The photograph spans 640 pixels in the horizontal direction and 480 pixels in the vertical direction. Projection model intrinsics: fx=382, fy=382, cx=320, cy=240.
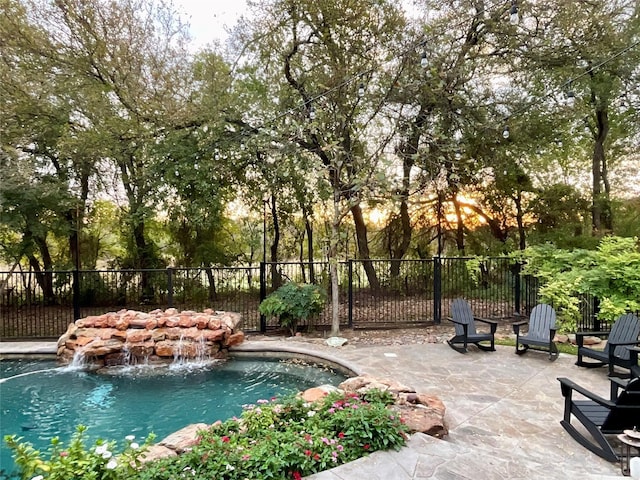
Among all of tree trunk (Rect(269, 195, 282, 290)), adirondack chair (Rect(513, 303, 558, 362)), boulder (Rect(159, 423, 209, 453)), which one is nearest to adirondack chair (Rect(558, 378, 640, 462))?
adirondack chair (Rect(513, 303, 558, 362))

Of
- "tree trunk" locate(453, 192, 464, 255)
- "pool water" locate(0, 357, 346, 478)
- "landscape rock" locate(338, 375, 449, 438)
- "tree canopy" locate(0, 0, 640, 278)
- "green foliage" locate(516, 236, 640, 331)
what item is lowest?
"pool water" locate(0, 357, 346, 478)

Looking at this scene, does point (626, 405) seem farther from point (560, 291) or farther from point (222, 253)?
point (222, 253)

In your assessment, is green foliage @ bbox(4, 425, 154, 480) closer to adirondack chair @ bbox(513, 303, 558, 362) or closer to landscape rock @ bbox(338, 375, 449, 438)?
landscape rock @ bbox(338, 375, 449, 438)

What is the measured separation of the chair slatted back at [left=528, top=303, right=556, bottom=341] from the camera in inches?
221

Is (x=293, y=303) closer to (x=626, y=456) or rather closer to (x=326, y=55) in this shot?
(x=626, y=456)

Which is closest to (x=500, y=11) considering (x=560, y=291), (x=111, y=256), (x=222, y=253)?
(x=560, y=291)

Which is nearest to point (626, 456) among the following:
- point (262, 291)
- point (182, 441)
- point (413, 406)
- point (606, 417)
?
point (606, 417)

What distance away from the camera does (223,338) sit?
6418mm

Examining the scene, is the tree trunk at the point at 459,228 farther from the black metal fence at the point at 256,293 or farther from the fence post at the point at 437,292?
the fence post at the point at 437,292

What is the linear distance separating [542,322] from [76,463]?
19.5 feet

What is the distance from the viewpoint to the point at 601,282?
6.06m

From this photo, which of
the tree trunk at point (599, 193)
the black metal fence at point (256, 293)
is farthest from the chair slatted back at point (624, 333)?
the tree trunk at point (599, 193)

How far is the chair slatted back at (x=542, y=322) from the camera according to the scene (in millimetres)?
5625

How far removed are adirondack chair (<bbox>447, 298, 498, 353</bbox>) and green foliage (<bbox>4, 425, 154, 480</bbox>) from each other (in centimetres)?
486
